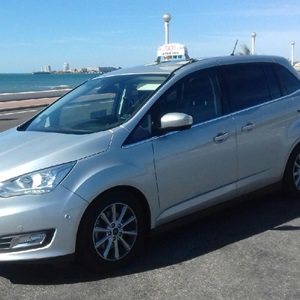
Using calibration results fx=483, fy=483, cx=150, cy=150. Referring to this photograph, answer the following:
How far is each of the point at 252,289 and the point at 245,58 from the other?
2702 millimetres

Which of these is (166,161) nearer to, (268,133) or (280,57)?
(268,133)

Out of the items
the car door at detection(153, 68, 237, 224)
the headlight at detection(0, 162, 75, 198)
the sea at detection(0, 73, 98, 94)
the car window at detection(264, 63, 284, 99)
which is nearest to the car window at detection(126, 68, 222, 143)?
the car door at detection(153, 68, 237, 224)

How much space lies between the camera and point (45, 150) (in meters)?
3.77

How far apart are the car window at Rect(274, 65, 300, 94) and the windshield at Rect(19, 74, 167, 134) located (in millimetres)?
1717

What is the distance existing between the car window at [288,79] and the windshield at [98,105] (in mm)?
1717

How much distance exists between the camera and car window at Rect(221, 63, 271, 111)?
4.87 metres

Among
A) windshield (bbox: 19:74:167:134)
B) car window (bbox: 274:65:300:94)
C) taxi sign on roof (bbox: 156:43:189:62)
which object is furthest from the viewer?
taxi sign on roof (bbox: 156:43:189:62)

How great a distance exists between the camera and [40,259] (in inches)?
139

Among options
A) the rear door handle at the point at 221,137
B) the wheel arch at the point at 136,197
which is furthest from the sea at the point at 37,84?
the wheel arch at the point at 136,197

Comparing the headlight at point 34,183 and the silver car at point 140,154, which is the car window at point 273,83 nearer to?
the silver car at point 140,154

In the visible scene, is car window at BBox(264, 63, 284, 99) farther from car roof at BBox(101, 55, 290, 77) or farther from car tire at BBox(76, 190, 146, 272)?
car tire at BBox(76, 190, 146, 272)

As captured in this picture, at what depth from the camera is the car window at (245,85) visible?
16.0ft

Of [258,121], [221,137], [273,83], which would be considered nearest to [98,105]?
[221,137]

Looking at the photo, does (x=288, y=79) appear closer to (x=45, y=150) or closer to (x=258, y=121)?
(x=258, y=121)
